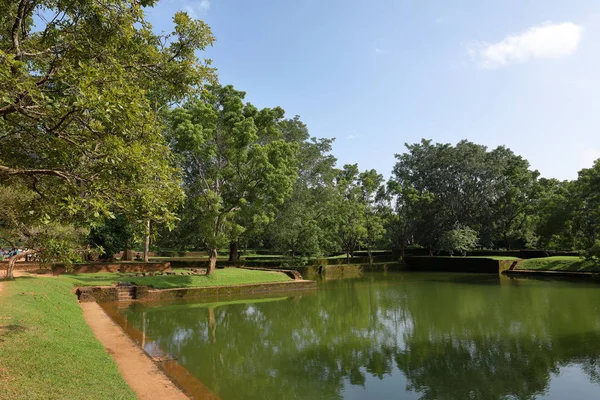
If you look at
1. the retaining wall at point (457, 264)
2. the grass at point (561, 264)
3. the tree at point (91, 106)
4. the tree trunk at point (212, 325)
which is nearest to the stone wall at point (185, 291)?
the tree trunk at point (212, 325)

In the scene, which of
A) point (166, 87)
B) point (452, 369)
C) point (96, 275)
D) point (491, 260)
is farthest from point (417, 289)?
point (166, 87)

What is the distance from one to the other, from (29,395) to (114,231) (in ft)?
71.7

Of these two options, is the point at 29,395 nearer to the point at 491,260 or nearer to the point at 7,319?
the point at 7,319

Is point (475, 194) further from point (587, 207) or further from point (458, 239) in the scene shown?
point (587, 207)

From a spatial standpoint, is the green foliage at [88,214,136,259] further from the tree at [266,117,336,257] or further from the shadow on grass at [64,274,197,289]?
the tree at [266,117,336,257]

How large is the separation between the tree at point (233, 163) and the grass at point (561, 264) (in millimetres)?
20213

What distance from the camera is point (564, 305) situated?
16.7 metres

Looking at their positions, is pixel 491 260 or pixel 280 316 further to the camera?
pixel 491 260

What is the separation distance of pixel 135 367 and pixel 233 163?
1618cm

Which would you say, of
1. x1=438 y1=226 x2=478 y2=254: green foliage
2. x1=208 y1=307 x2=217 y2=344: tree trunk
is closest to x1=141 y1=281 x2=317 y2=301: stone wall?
x1=208 y1=307 x2=217 y2=344: tree trunk

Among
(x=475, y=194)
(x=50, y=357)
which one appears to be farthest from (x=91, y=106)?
(x=475, y=194)

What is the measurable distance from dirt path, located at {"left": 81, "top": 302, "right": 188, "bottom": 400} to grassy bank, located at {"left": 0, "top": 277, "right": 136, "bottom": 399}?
0.91 feet

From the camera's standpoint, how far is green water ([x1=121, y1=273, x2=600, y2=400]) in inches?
Result: 313

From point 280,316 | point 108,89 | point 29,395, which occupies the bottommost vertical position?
point 280,316
